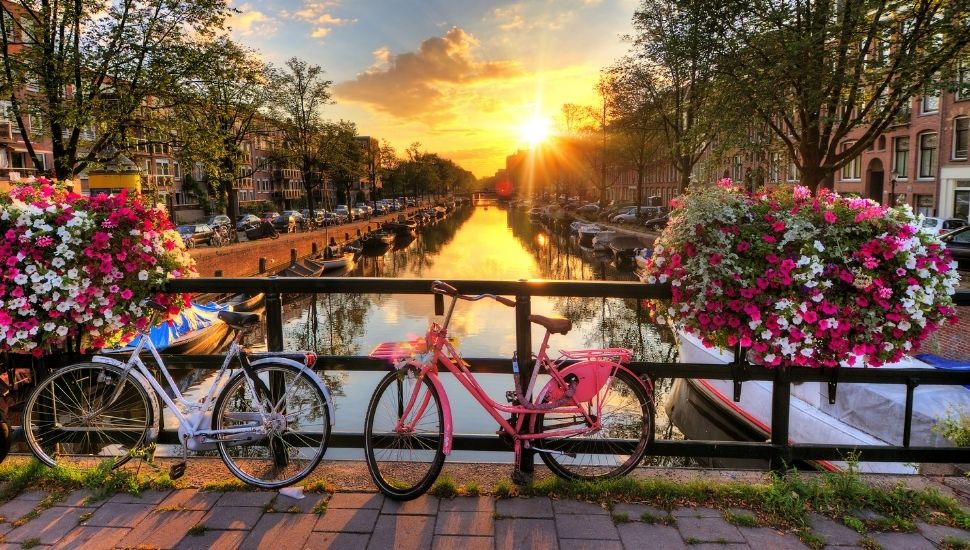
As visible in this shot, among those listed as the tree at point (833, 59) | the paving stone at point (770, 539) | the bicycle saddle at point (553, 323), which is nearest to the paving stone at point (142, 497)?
the bicycle saddle at point (553, 323)

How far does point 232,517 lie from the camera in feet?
10.1

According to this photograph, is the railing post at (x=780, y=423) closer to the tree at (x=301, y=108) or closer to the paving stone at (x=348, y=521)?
the paving stone at (x=348, y=521)

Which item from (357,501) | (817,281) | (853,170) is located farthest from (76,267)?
(853,170)

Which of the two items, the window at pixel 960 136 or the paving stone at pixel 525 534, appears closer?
the paving stone at pixel 525 534

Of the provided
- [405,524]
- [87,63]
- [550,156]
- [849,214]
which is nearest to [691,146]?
[87,63]

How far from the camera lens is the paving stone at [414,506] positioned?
3.11 meters

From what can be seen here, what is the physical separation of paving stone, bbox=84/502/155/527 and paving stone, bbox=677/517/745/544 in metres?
2.68

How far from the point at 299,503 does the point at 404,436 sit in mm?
634

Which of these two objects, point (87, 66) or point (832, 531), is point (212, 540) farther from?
point (87, 66)

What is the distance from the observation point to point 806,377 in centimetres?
358

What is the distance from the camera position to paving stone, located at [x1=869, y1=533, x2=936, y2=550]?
2.80m

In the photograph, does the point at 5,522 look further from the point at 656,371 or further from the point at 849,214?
the point at 849,214

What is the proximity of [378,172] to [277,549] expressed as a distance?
83.9 meters

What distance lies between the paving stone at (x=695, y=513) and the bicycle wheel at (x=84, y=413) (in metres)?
2.97
